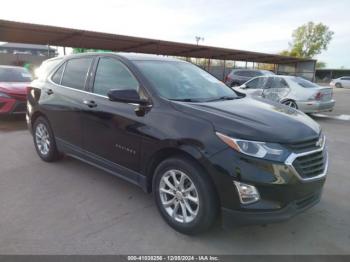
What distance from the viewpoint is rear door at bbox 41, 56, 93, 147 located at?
393cm

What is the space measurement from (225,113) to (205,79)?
127cm

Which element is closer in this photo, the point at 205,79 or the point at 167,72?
the point at 167,72

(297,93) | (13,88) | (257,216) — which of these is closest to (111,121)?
(257,216)

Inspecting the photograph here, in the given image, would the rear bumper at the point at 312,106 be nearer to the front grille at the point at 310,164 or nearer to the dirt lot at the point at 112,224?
the dirt lot at the point at 112,224

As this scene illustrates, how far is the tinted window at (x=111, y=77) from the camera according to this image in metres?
3.39

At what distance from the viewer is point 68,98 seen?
160 inches

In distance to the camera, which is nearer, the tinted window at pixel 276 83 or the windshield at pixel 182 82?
the windshield at pixel 182 82

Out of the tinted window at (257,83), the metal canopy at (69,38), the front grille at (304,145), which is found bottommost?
the front grille at (304,145)

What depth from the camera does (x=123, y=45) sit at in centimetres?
1745

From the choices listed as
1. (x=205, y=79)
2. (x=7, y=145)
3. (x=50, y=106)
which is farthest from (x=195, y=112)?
(x=7, y=145)

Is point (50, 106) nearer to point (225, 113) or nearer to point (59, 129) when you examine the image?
point (59, 129)

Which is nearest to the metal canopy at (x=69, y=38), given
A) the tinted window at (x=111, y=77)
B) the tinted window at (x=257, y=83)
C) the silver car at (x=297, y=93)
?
the tinted window at (x=257, y=83)

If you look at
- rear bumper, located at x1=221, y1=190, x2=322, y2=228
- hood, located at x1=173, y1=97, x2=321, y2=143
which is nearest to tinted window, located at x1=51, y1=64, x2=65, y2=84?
hood, located at x1=173, y1=97, x2=321, y2=143

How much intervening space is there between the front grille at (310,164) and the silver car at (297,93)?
6.40m
